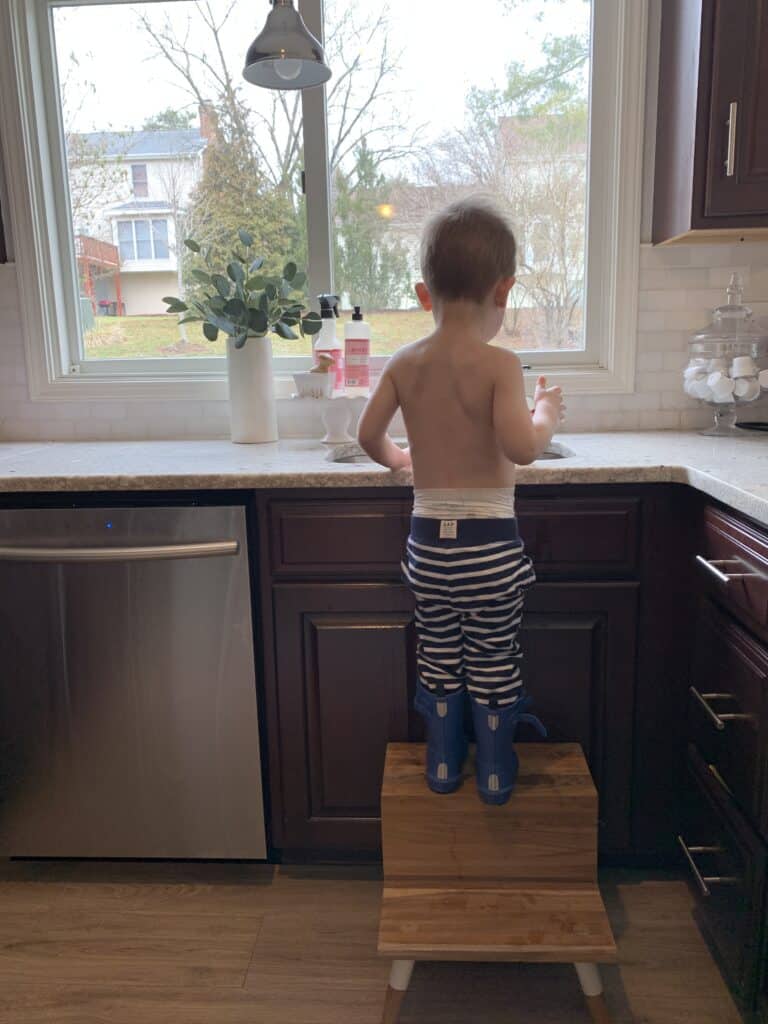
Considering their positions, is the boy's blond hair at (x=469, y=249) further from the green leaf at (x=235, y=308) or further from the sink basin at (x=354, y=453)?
the green leaf at (x=235, y=308)

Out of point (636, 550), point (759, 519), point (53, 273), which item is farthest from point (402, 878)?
point (53, 273)

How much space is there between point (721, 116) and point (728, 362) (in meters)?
0.55

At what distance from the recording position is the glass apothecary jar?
183 cm

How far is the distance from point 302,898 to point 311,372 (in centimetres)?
123

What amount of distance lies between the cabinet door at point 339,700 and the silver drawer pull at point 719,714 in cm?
55

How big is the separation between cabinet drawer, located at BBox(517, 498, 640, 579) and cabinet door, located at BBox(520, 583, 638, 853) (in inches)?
1.5

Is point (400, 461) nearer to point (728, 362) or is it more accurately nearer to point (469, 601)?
point (469, 601)

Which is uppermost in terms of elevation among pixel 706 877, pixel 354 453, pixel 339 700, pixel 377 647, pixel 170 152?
pixel 170 152

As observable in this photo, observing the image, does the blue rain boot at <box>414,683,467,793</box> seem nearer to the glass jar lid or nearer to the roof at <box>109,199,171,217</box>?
the glass jar lid

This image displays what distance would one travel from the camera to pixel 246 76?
1735 mm

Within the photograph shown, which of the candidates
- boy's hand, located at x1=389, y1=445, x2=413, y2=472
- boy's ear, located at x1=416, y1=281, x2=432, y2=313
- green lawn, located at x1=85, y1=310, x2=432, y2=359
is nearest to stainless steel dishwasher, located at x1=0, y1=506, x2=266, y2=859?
boy's hand, located at x1=389, y1=445, x2=413, y2=472

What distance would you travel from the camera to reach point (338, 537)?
60.8 inches

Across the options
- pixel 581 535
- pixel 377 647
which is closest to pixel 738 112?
pixel 581 535

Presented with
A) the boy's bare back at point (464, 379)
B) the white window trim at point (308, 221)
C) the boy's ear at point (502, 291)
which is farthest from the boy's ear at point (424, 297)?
the white window trim at point (308, 221)
